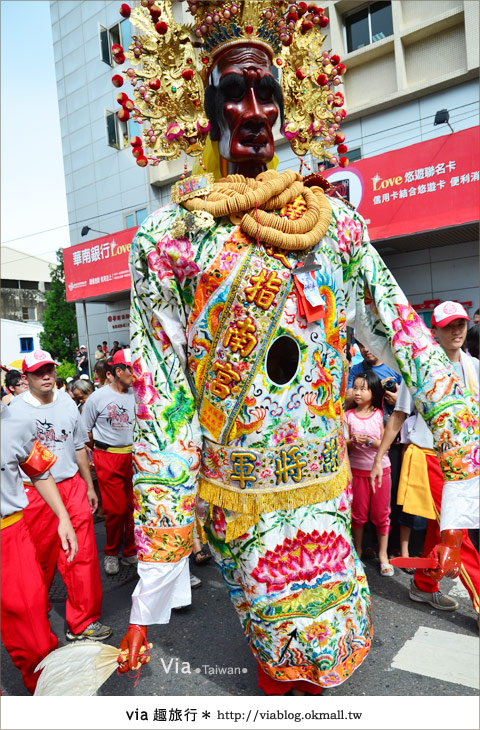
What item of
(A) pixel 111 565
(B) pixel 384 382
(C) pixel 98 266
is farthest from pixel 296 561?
(C) pixel 98 266

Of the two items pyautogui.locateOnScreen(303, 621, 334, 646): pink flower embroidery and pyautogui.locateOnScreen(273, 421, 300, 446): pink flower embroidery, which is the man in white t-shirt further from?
pyautogui.locateOnScreen(273, 421, 300, 446): pink flower embroidery

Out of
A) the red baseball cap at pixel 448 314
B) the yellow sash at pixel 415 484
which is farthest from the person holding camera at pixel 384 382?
the red baseball cap at pixel 448 314

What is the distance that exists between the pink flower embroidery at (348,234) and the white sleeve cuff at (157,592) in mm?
1144

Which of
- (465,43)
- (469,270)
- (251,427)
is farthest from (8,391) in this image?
(465,43)

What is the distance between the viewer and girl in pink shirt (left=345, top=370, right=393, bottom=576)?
10.7ft

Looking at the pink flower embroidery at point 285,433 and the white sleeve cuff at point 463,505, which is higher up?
A: the pink flower embroidery at point 285,433

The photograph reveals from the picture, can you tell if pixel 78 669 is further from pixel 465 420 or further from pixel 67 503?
pixel 67 503

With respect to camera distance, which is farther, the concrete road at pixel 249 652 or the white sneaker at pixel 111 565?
the white sneaker at pixel 111 565

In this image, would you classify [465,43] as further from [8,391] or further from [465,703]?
[465,703]

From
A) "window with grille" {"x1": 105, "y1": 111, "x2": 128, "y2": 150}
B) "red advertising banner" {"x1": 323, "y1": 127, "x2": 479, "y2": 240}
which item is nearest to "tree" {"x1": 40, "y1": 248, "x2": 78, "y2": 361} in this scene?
"window with grille" {"x1": 105, "y1": 111, "x2": 128, "y2": 150}

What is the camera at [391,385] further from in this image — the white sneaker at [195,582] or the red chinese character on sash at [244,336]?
the red chinese character on sash at [244,336]

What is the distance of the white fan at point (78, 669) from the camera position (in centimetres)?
145

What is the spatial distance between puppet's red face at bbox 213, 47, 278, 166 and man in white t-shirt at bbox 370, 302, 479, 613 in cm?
146

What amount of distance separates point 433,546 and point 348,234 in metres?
1.90
